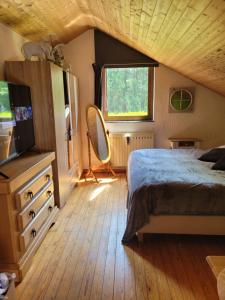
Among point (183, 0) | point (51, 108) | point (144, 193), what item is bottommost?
point (144, 193)

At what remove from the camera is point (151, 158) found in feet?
9.82

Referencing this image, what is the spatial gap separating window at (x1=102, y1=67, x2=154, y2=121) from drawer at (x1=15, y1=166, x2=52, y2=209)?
87.4 inches

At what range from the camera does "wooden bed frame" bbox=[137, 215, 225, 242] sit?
212 cm

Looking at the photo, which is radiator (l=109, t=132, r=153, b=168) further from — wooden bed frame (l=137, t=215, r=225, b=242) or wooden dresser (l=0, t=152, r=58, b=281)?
wooden bed frame (l=137, t=215, r=225, b=242)

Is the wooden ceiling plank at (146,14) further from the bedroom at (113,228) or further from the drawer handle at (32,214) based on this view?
the drawer handle at (32,214)

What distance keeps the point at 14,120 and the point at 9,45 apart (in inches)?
41.5

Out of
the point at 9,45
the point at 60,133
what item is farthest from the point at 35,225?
the point at 9,45

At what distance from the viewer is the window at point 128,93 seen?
4.22 meters

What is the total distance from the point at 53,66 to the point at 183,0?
1.56 m

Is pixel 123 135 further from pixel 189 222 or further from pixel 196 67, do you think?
pixel 189 222

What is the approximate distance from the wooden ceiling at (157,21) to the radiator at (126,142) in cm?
149

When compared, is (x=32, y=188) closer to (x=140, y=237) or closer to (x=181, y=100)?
(x=140, y=237)

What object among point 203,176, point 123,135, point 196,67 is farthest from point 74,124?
Answer: point 203,176

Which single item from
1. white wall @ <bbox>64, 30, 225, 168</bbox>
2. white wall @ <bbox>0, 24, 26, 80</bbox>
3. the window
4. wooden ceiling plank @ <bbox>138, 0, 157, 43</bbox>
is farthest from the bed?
the window
